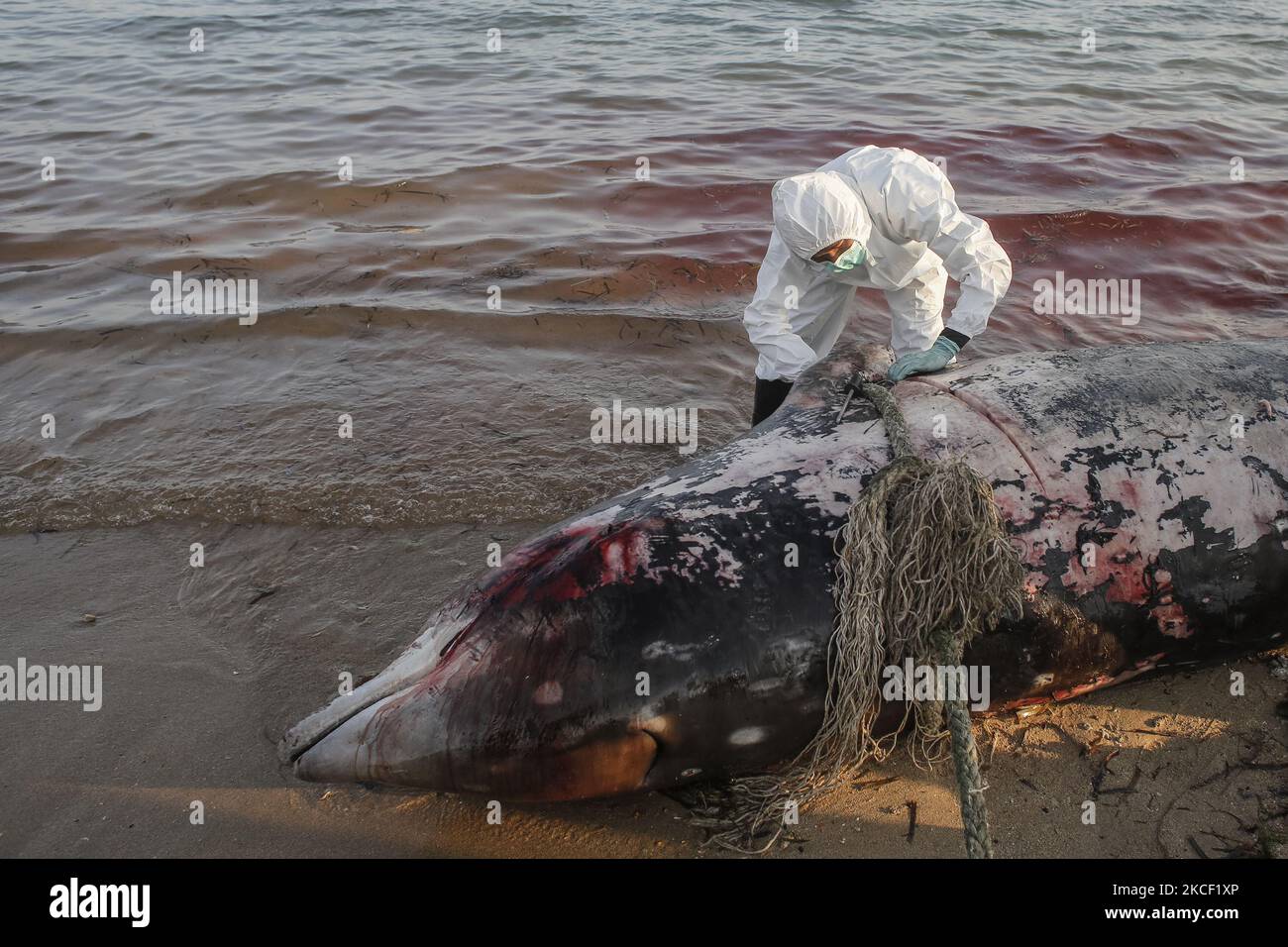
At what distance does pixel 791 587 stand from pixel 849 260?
2.19m

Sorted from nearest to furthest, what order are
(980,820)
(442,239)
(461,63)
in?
(980,820) → (442,239) → (461,63)

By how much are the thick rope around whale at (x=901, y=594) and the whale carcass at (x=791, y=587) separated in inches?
3.1

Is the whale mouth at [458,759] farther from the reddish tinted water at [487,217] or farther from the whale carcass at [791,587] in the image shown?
the reddish tinted water at [487,217]

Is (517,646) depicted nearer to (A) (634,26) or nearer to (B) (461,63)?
(B) (461,63)

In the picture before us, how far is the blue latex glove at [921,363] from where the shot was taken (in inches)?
159

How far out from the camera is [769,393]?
5.11 m

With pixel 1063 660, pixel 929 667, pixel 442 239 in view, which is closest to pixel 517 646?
pixel 929 667

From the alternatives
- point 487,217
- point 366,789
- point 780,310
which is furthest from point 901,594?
point 487,217

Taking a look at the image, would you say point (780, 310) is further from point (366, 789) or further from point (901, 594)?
point (366, 789)

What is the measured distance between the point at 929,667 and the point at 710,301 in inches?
206

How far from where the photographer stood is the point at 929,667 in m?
3.21

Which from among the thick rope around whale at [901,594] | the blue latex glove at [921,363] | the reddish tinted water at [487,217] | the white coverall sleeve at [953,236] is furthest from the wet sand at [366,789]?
the white coverall sleeve at [953,236]
